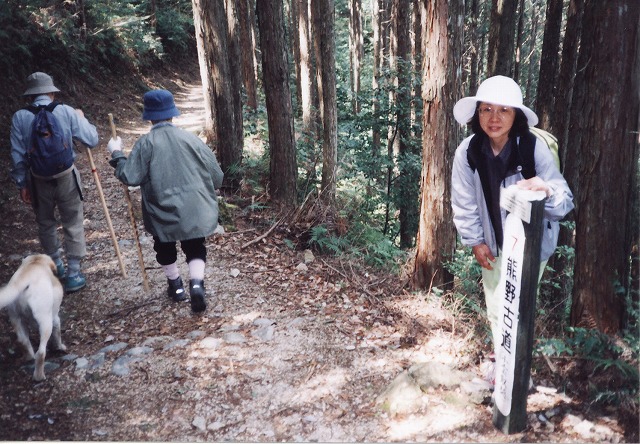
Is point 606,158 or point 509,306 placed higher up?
point 606,158

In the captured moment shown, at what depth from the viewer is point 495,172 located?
309 cm

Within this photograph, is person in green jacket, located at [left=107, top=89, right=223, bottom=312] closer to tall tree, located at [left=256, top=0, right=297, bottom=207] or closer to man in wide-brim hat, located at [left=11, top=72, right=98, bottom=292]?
man in wide-brim hat, located at [left=11, top=72, right=98, bottom=292]

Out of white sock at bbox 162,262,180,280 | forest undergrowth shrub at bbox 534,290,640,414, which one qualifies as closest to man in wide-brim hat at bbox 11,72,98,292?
white sock at bbox 162,262,180,280

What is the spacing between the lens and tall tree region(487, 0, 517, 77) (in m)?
10.1

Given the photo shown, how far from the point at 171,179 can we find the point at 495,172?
3.34 m

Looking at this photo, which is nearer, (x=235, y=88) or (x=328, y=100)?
(x=328, y=100)

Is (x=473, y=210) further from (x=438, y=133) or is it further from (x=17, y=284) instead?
(x=17, y=284)

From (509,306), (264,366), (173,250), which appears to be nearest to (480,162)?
(509,306)

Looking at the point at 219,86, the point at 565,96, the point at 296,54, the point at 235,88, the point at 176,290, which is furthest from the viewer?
the point at 296,54

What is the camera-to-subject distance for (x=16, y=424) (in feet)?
11.2

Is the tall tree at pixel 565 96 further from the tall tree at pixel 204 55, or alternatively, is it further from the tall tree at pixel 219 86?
the tall tree at pixel 204 55

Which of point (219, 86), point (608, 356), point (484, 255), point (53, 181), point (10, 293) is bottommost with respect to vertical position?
point (608, 356)

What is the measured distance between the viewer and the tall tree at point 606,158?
3.43 metres

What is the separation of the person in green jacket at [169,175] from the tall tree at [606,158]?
370 cm
